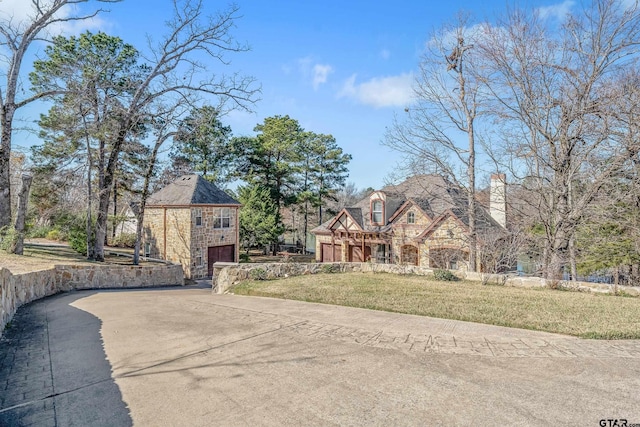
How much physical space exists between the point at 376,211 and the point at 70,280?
16.8 metres

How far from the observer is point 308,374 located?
14.0 ft

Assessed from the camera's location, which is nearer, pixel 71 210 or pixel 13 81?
pixel 13 81

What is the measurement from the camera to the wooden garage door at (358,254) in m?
24.0

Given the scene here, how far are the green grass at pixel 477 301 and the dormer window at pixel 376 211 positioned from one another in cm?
1083

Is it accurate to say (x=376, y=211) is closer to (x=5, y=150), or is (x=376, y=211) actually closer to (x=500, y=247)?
(x=500, y=247)

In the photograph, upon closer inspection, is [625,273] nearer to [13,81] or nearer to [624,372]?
[624,372]

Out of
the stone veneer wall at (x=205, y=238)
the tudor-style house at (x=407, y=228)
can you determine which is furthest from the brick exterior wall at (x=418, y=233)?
the stone veneer wall at (x=205, y=238)

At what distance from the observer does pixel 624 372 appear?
14.0ft

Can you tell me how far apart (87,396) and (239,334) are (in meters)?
2.37

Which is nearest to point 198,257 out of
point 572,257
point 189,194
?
point 189,194

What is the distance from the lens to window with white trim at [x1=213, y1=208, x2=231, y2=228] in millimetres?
22875

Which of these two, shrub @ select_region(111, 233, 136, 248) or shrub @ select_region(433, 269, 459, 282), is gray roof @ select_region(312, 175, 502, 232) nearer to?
shrub @ select_region(433, 269, 459, 282)

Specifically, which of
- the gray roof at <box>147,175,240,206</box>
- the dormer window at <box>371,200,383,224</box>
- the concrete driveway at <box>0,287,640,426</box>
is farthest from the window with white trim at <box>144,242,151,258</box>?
the concrete driveway at <box>0,287,640,426</box>

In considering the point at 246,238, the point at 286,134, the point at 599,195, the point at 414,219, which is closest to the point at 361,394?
the point at 599,195
